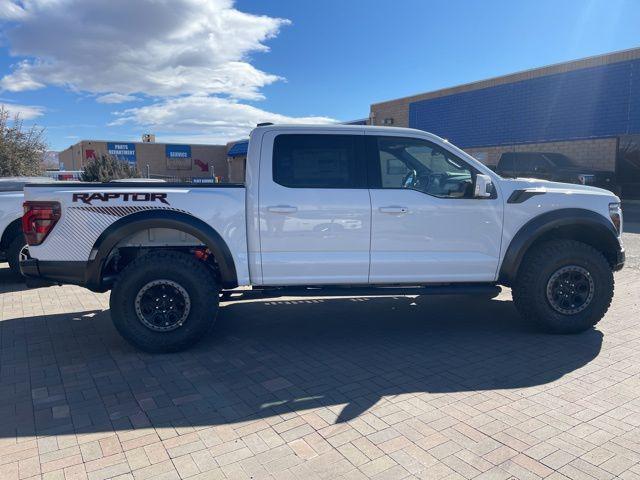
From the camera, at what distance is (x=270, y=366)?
173 inches

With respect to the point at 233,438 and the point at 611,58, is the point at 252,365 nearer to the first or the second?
the point at 233,438

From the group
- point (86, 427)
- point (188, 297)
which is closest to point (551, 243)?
point (188, 297)

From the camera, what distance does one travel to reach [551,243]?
5145 mm

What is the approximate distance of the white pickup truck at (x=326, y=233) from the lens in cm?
459

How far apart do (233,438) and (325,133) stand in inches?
115

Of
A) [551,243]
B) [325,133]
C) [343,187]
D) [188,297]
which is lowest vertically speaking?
[188,297]

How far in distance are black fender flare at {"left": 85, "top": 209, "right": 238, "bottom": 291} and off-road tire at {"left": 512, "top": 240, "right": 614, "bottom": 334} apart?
9.58ft

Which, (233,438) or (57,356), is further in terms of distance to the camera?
(57,356)

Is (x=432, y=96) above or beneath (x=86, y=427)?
above

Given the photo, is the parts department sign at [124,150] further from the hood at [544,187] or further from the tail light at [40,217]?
the hood at [544,187]

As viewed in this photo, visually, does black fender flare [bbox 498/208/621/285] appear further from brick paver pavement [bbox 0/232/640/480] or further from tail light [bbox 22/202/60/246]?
tail light [bbox 22/202/60/246]

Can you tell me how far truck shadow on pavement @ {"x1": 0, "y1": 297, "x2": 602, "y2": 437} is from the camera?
3611 mm

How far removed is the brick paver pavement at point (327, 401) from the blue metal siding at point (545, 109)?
18603 millimetres

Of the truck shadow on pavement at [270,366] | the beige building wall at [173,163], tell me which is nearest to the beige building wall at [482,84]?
the beige building wall at [173,163]
